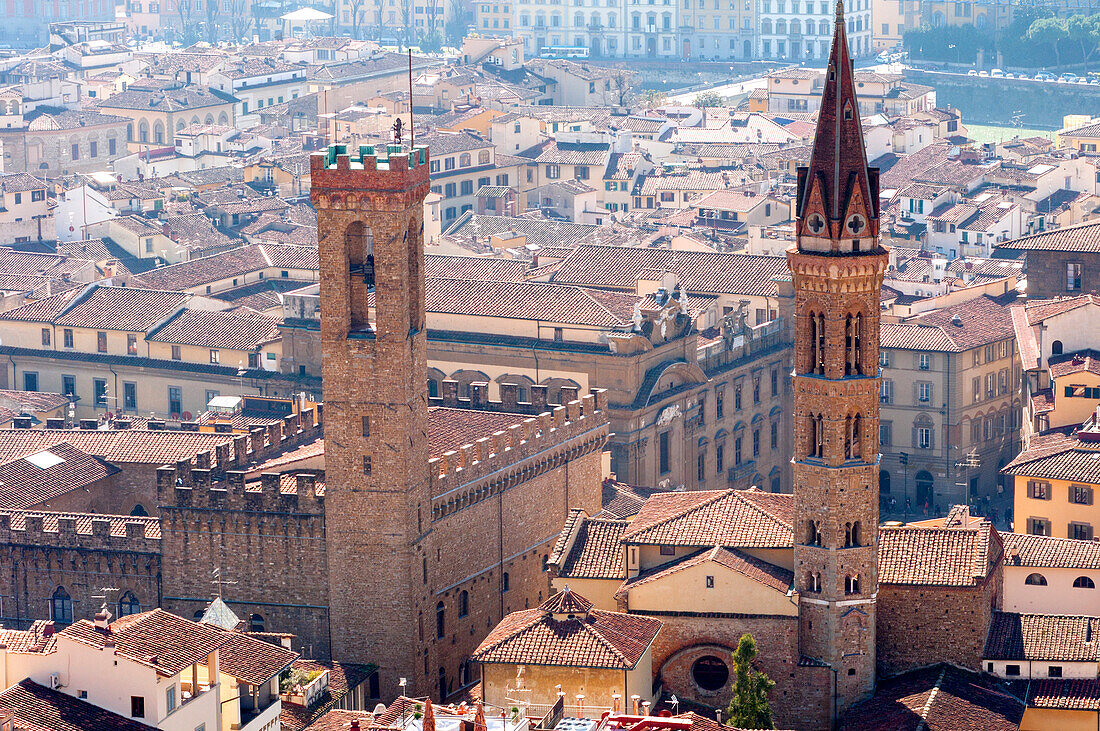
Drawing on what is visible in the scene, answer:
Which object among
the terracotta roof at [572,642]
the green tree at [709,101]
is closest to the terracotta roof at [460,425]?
the terracotta roof at [572,642]

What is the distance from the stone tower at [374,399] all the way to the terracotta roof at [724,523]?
590 cm

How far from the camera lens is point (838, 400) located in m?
59.3

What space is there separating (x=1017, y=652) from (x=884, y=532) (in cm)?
477

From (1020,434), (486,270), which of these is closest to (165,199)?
(486,270)

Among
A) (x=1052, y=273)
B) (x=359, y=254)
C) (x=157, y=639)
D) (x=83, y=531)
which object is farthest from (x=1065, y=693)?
(x=1052, y=273)

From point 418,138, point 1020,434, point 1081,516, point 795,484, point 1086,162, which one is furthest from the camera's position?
point 418,138

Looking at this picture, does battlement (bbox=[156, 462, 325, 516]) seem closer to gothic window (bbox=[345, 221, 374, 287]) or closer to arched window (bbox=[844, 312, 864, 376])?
gothic window (bbox=[345, 221, 374, 287])

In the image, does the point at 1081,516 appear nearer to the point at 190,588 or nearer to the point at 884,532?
the point at 884,532

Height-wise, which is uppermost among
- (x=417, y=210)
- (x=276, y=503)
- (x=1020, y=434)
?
(x=417, y=210)

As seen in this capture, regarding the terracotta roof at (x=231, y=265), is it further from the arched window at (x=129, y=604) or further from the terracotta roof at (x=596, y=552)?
the terracotta roof at (x=596, y=552)

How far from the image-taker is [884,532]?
208ft

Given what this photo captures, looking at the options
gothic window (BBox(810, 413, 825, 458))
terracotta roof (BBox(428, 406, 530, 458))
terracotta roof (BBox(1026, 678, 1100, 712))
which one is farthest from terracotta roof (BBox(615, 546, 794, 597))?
terracotta roof (BBox(428, 406, 530, 458))

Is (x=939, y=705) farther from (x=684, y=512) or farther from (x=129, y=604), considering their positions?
(x=129, y=604)

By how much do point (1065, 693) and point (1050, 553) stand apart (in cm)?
924
